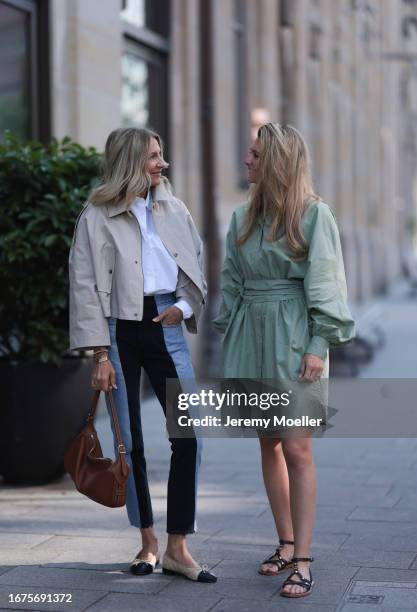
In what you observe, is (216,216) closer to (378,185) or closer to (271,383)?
(271,383)

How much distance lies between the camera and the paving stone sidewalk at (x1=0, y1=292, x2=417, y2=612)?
4770mm

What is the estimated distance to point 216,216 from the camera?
13156 millimetres

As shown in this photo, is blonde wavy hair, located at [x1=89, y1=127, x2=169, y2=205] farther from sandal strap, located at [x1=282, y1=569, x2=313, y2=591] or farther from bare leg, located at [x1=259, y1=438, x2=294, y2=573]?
sandal strap, located at [x1=282, y1=569, x2=313, y2=591]

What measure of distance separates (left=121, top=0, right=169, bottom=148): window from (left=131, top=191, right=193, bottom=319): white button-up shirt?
6704 mm

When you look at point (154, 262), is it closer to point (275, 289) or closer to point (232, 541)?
point (275, 289)

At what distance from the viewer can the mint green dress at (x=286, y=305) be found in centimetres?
480

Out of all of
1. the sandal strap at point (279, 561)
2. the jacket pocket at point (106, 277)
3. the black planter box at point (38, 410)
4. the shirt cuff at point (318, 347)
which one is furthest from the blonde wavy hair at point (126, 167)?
the black planter box at point (38, 410)

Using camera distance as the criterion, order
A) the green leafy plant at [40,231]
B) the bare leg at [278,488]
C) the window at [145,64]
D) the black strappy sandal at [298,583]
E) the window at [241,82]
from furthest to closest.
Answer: the window at [241,82] < the window at [145,64] < the green leafy plant at [40,231] < the bare leg at [278,488] < the black strappy sandal at [298,583]

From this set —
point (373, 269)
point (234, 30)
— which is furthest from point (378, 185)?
point (234, 30)

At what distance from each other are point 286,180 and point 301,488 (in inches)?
50.8

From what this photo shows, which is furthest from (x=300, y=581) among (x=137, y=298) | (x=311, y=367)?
(x=137, y=298)

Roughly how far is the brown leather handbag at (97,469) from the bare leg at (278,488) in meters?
0.62

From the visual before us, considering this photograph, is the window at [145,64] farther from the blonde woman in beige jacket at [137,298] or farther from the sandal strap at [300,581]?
the sandal strap at [300,581]

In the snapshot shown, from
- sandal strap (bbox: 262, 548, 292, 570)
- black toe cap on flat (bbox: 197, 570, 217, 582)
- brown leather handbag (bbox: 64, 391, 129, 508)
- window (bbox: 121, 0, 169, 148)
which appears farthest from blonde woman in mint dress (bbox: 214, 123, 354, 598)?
window (bbox: 121, 0, 169, 148)
